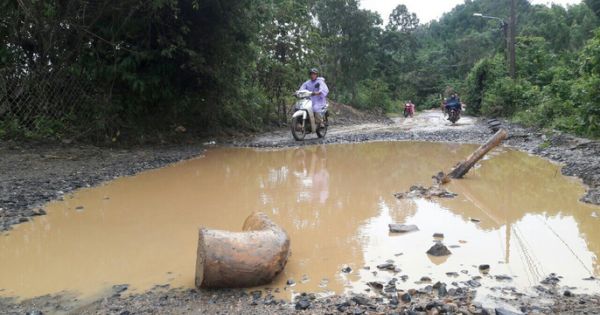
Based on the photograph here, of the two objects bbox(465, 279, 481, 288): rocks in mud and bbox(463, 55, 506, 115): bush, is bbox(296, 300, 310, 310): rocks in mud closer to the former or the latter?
bbox(465, 279, 481, 288): rocks in mud

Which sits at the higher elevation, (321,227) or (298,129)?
(298,129)

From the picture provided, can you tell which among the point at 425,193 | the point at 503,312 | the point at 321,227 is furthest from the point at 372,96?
the point at 503,312

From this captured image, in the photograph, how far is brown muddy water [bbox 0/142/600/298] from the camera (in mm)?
3352

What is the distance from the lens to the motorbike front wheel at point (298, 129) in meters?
11.3

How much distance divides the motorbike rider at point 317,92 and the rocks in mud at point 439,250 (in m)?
7.95

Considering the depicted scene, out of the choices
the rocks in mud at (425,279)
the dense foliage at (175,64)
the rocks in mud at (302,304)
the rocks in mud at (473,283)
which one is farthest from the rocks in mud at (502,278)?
the dense foliage at (175,64)

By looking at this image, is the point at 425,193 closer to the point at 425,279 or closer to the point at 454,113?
the point at 425,279

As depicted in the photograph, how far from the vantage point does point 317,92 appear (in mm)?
11445

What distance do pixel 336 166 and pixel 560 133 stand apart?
548cm

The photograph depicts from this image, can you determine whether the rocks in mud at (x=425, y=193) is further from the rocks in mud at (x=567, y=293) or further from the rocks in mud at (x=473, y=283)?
the rocks in mud at (x=567, y=293)

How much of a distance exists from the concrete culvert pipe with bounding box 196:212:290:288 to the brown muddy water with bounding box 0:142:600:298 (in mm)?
139

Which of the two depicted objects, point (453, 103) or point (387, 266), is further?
point (453, 103)

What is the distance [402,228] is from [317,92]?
7.47 m

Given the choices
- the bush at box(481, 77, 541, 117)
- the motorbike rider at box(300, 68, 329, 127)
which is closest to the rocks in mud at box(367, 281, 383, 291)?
the motorbike rider at box(300, 68, 329, 127)
